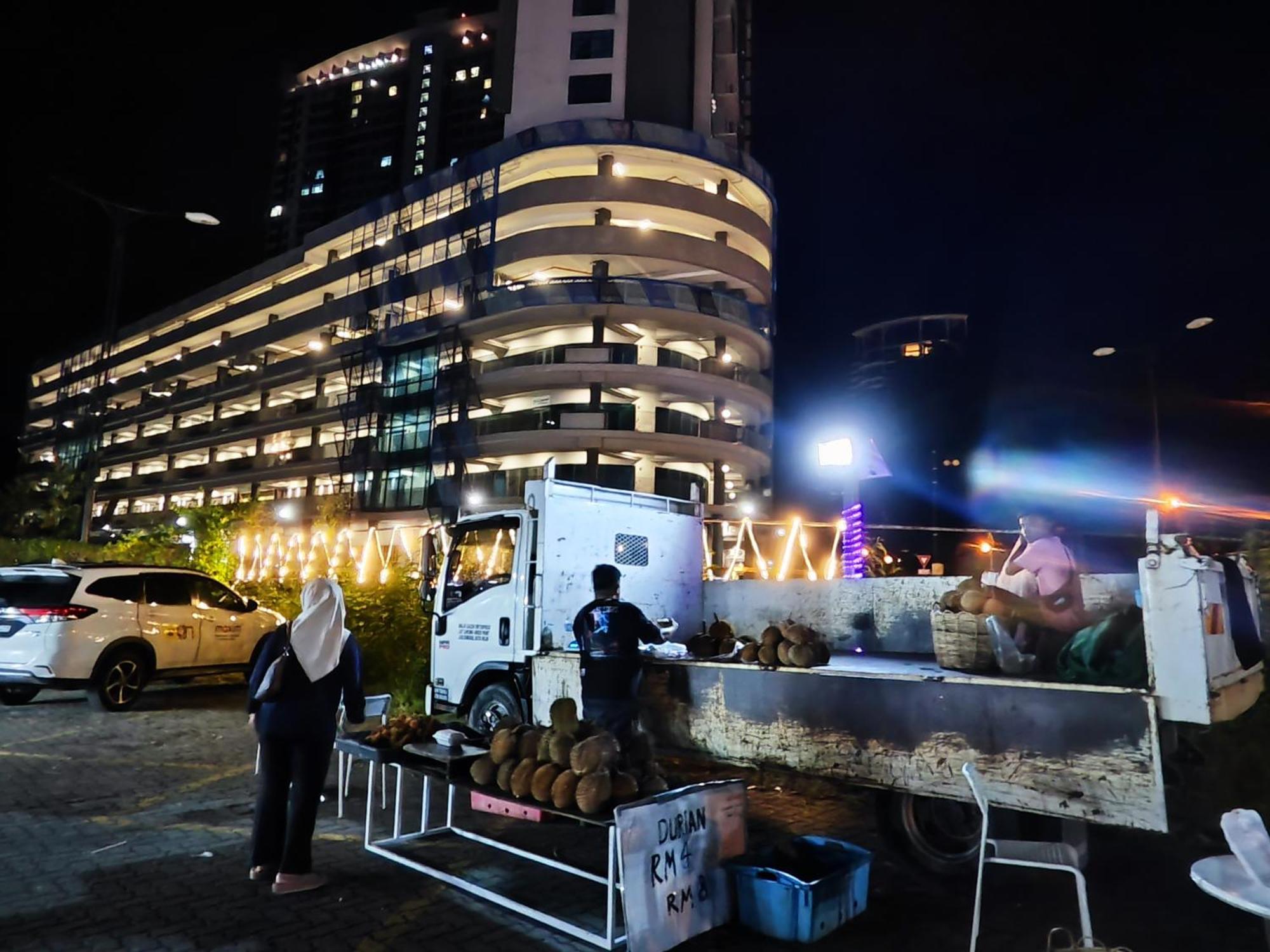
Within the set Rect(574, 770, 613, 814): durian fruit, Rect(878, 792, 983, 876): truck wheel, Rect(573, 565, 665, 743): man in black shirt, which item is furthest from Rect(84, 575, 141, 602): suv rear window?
Rect(878, 792, 983, 876): truck wheel

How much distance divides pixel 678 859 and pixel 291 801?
241cm

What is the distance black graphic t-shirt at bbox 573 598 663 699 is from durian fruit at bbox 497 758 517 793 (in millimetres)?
1095

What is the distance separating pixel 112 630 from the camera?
10.4 metres

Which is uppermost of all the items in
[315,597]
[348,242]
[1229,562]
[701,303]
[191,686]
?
[348,242]

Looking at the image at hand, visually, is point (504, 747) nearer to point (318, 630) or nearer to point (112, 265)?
point (318, 630)

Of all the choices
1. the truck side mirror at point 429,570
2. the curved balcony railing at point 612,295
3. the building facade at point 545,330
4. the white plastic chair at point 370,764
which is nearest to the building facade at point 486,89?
the building facade at point 545,330

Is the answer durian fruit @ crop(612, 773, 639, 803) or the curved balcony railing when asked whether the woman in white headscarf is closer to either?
durian fruit @ crop(612, 773, 639, 803)

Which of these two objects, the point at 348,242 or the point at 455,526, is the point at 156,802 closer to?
the point at 455,526

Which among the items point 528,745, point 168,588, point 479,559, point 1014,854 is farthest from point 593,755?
point 168,588

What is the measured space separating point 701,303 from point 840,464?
106 ft

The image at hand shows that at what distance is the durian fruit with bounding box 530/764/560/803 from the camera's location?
4.25m

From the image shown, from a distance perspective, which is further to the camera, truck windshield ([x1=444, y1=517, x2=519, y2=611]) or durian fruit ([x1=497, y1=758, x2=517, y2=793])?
truck windshield ([x1=444, y1=517, x2=519, y2=611])

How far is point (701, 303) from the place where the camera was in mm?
40688

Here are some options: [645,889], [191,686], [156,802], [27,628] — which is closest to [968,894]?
[645,889]
